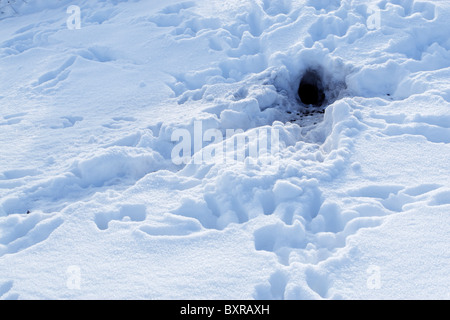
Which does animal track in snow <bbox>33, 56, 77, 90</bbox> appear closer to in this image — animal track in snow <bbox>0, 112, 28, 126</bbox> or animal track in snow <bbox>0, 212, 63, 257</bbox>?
animal track in snow <bbox>0, 112, 28, 126</bbox>

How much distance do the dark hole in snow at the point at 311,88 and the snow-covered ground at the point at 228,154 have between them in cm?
10

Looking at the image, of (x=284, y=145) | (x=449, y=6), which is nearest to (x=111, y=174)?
(x=284, y=145)

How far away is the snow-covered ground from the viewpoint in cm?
352

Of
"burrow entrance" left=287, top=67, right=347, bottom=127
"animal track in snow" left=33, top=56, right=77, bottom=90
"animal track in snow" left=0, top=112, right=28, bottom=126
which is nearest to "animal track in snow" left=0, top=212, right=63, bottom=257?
"animal track in snow" left=0, top=112, right=28, bottom=126

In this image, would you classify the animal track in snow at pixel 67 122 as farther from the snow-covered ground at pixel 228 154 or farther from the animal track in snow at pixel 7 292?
the animal track in snow at pixel 7 292

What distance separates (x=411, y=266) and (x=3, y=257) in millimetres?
3541

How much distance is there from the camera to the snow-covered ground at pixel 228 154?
352 cm

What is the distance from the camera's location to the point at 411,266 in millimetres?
3391

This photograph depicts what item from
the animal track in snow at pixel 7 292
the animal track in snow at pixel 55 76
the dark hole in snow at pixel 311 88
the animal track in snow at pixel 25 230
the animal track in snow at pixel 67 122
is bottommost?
the animal track in snow at pixel 7 292

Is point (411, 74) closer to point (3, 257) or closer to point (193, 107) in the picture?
point (193, 107)

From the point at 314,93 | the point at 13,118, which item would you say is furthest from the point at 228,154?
the point at 13,118

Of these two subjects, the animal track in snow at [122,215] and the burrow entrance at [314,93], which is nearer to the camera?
the animal track in snow at [122,215]

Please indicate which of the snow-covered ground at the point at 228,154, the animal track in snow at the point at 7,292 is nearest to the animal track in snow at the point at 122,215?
the snow-covered ground at the point at 228,154

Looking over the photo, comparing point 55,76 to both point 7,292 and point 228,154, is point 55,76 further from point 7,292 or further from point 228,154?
point 7,292
